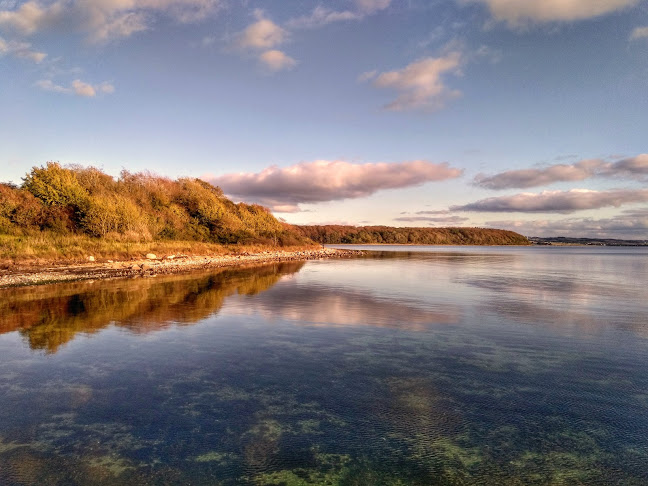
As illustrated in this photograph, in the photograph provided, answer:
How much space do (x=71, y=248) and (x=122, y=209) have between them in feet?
40.0

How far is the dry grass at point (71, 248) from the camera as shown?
2917 cm

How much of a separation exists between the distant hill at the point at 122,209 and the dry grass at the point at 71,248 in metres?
2.54

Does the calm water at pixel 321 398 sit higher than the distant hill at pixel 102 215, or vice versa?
the distant hill at pixel 102 215

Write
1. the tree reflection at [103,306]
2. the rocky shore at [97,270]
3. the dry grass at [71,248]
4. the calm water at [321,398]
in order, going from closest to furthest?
the calm water at [321,398] < the tree reflection at [103,306] < the rocky shore at [97,270] < the dry grass at [71,248]

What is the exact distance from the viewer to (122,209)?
44.7 m

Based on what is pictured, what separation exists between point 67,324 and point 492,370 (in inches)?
531

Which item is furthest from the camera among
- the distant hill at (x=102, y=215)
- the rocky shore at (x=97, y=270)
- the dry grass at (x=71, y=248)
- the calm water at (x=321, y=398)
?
the distant hill at (x=102, y=215)

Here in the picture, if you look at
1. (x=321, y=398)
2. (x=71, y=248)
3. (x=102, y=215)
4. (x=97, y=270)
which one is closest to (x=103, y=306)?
(x=321, y=398)

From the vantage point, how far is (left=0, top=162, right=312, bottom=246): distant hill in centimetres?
4003

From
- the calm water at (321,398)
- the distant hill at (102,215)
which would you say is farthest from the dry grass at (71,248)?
the calm water at (321,398)

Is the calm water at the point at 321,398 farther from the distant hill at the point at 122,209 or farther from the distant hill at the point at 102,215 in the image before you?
the distant hill at the point at 122,209

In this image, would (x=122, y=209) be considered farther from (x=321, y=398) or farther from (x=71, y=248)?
(x=321, y=398)

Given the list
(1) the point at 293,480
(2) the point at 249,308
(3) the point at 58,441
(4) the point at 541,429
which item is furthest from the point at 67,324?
(4) the point at 541,429

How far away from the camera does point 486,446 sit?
5.61 m
